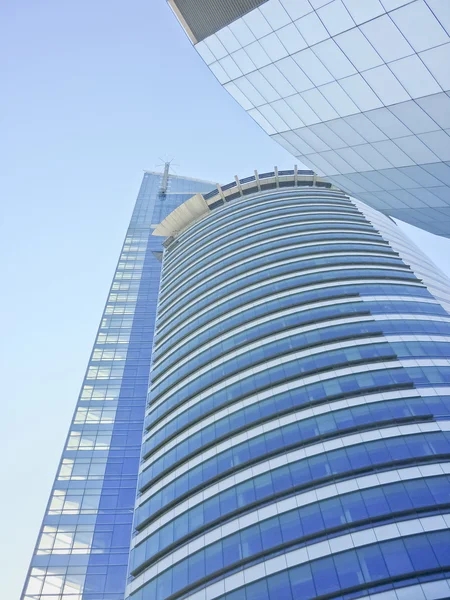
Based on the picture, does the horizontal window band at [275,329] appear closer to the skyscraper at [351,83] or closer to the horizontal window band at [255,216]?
the skyscraper at [351,83]

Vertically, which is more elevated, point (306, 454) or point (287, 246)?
point (287, 246)

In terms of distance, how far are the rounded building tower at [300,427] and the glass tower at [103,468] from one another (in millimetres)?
6339

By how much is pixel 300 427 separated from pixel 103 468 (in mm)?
26357

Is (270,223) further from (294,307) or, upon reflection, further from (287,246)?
(294,307)

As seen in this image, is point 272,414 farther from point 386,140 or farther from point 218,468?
point 386,140

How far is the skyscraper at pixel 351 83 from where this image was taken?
20.2m

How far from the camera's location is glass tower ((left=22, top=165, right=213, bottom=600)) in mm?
44906

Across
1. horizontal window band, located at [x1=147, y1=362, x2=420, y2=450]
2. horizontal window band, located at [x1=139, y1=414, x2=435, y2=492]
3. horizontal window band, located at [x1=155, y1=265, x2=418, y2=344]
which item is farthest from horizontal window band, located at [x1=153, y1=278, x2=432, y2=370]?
horizontal window band, located at [x1=139, y1=414, x2=435, y2=492]

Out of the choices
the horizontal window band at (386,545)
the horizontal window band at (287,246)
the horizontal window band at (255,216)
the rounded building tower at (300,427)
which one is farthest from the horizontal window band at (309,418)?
the horizontal window band at (255,216)

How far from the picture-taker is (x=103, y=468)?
54875 millimetres

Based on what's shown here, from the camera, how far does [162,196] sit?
4938 inches

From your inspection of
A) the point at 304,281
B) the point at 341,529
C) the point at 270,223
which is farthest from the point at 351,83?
the point at 270,223

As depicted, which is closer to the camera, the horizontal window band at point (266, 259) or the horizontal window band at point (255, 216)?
the horizontal window band at point (266, 259)

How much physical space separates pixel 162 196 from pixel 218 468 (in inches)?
3761
